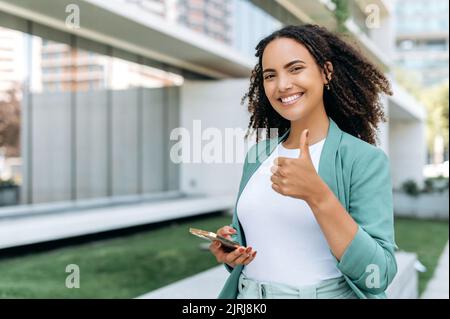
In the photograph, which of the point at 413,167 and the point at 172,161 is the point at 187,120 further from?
the point at 413,167

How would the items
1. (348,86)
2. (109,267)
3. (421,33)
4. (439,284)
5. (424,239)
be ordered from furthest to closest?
(421,33), (424,239), (109,267), (439,284), (348,86)

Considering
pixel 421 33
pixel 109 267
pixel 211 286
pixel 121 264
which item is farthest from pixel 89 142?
pixel 421 33

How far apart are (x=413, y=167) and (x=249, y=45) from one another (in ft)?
31.0

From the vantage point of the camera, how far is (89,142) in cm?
1350

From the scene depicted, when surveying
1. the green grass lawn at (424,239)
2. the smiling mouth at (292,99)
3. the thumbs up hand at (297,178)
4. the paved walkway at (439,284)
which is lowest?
the green grass lawn at (424,239)

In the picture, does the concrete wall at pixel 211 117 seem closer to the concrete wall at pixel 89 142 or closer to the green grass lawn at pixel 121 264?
the concrete wall at pixel 89 142

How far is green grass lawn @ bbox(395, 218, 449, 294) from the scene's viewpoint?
318 inches

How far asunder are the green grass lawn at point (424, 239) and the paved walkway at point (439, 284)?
6cm

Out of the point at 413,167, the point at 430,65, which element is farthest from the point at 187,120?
the point at 430,65

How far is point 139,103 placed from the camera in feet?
47.2

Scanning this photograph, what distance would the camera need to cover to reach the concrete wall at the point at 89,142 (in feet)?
43.3

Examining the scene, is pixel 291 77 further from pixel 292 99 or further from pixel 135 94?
pixel 135 94

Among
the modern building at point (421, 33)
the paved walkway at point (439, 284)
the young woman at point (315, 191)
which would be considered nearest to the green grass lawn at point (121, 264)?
the paved walkway at point (439, 284)

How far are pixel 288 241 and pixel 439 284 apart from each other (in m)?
6.14
